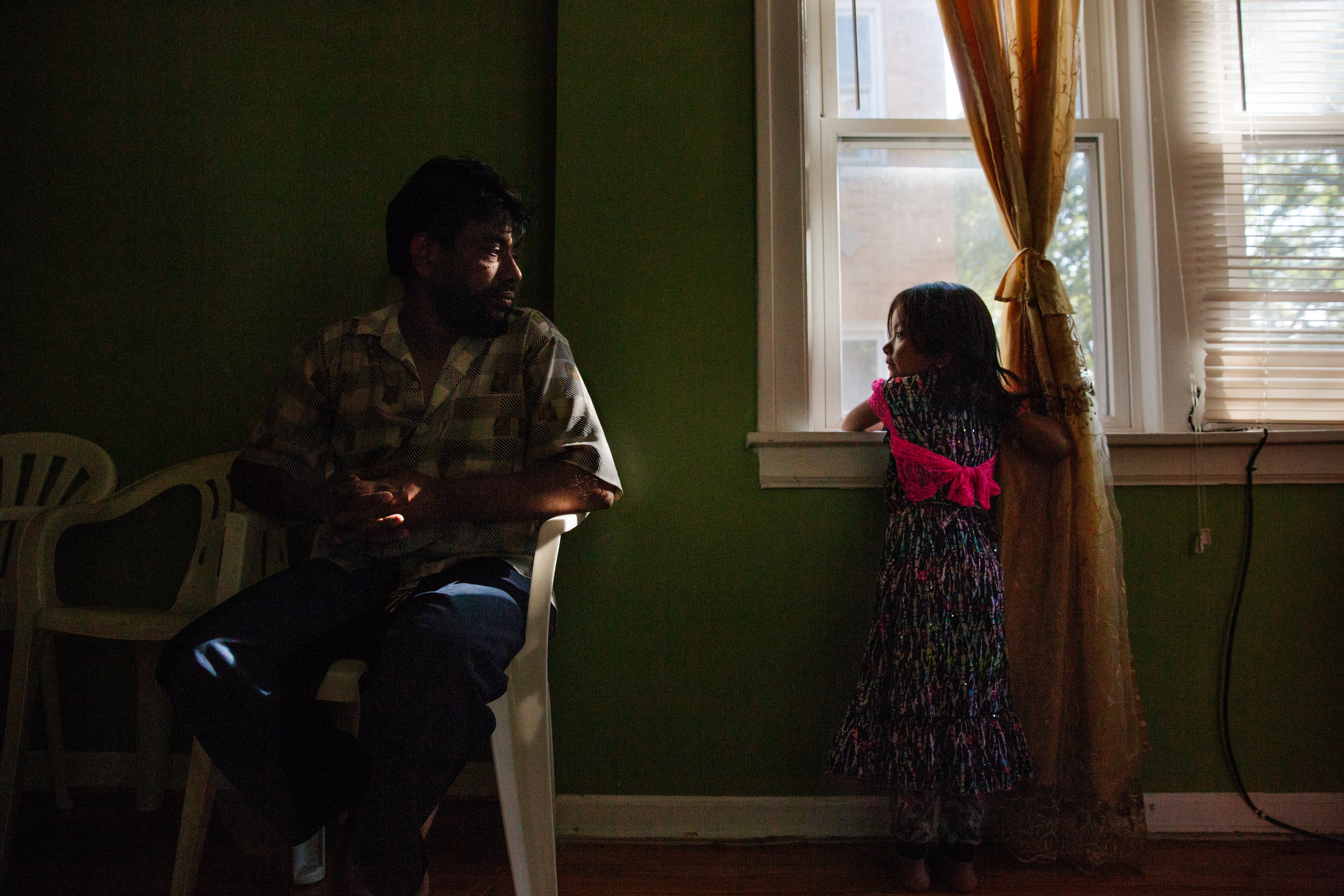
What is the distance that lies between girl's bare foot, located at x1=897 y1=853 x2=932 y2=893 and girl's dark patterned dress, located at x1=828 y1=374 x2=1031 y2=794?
0.14 metres

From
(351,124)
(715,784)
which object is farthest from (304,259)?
(715,784)

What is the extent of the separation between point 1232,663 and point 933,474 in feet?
2.96

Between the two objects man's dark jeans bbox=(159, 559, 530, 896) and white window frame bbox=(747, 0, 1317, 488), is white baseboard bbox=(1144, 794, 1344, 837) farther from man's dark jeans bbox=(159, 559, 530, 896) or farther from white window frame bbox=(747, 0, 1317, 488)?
man's dark jeans bbox=(159, 559, 530, 896)

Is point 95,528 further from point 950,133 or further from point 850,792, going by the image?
point 950,133

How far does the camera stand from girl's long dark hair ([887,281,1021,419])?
1663mm

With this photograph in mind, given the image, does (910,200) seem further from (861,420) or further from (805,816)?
(805,816)

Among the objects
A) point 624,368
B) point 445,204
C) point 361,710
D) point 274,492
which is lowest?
point 361,710

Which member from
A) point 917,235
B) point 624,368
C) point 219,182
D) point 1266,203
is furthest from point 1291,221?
point 219,182

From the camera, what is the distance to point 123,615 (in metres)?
1.59

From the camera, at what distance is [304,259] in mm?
2107

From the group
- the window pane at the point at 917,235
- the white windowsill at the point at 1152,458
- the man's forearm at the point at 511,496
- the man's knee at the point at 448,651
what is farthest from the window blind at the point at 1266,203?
the man's knee at the point at 448,651

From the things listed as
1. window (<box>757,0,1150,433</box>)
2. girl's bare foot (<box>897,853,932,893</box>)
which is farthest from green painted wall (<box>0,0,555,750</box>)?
girl's bare foot (<box>897,853,932,893</box>)

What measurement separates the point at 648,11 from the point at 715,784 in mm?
→ 1812

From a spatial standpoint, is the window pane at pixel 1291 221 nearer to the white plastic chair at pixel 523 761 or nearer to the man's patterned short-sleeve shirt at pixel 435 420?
the man's patterned short-sleeve shirt at pixel 435 420
